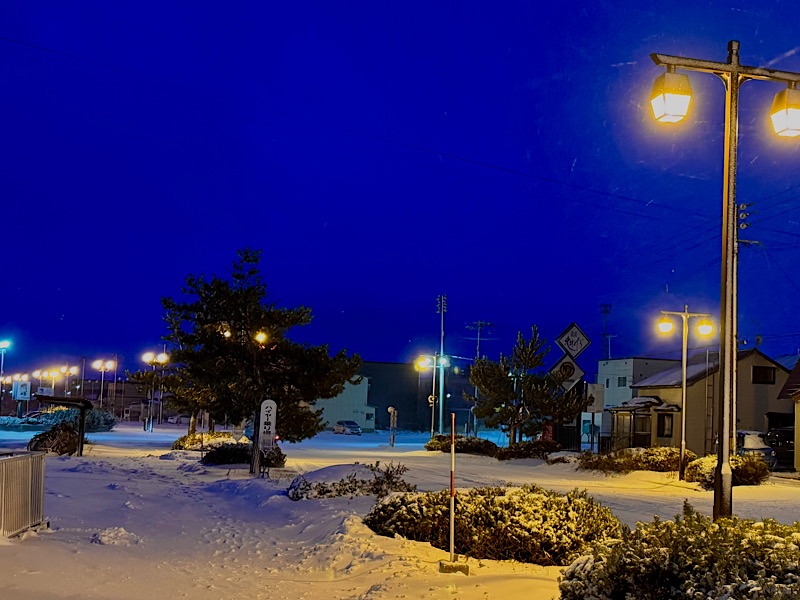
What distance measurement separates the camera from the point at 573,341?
28.2 metres

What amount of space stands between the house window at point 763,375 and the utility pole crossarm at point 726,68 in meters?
37.9

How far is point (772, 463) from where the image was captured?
33.6 metres

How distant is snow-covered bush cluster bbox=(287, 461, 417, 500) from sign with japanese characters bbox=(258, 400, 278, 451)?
248 inches

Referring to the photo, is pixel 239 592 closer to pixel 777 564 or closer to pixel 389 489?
pixel 777 564

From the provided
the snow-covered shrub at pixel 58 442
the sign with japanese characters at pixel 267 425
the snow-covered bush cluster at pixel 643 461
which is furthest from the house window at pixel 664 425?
the snow-covered shrub at pixel 58 442

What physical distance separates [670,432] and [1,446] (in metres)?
33.3

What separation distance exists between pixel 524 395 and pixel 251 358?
1710 cm

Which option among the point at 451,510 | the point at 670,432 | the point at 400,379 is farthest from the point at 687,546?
the point at 400,379

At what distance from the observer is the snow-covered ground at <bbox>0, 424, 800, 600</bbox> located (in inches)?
319

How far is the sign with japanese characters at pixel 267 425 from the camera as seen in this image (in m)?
21.6

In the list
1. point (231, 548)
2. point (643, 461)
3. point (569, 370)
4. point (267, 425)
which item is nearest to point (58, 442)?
point (267, 425)

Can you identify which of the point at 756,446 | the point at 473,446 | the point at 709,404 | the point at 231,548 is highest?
the point at 709,404

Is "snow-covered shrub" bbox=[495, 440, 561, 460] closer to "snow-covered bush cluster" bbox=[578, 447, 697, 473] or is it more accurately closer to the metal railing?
"snow-covered bush cluster" bbox=[578, 447, 697, 473]

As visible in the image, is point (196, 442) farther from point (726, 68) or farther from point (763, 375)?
point (763, 375)
